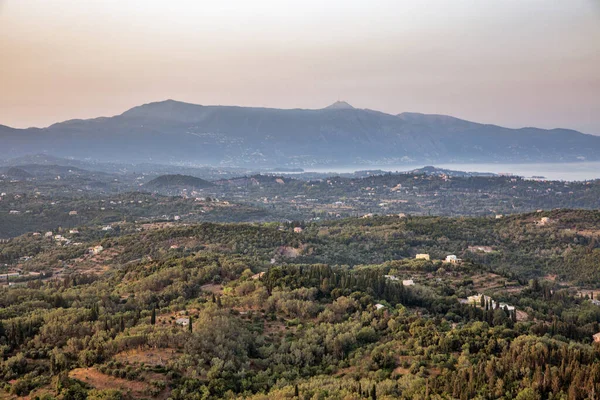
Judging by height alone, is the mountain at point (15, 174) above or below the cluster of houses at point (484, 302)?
above

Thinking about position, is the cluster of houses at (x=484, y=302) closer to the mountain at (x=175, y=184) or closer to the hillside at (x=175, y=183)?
the mountain at (x=175, y=184)

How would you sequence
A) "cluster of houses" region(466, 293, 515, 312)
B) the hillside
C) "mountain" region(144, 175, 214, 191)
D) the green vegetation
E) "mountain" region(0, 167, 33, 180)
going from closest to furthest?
the green vegetation → "cluster of houses" region(466, 293, 515, 312) → "mountain" region(0, 167, 33, 180) → "mountain" region(144, 175, 214, 191) → the hillside

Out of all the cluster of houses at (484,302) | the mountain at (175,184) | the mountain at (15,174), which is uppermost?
the mountain at (15,174)

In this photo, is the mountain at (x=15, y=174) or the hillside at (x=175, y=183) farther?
the hillside at (x=175, y=183)

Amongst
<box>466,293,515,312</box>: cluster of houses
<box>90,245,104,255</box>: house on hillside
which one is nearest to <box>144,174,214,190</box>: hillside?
<box>90,245,104,255</box>: house on hillside

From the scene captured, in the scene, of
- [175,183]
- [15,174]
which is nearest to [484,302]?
[175,183]

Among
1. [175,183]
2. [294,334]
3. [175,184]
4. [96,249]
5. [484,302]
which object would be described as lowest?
[96,249]

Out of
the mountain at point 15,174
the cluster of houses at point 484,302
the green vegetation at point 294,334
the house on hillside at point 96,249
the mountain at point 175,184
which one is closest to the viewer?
the green vegetation at point 294,334

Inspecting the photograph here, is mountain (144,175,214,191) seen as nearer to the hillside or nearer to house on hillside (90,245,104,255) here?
the hillside

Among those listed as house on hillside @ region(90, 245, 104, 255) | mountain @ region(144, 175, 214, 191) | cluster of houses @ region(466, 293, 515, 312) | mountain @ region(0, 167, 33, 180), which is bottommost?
house on hillside @ region(90, 245, 104, 255)

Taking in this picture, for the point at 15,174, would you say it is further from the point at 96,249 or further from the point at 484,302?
the point at 484,302

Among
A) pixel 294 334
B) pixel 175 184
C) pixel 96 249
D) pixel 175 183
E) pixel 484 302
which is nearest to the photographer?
pixel 294 334

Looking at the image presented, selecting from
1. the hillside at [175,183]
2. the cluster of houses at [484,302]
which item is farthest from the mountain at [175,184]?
the cluster of houses at [484,302]
